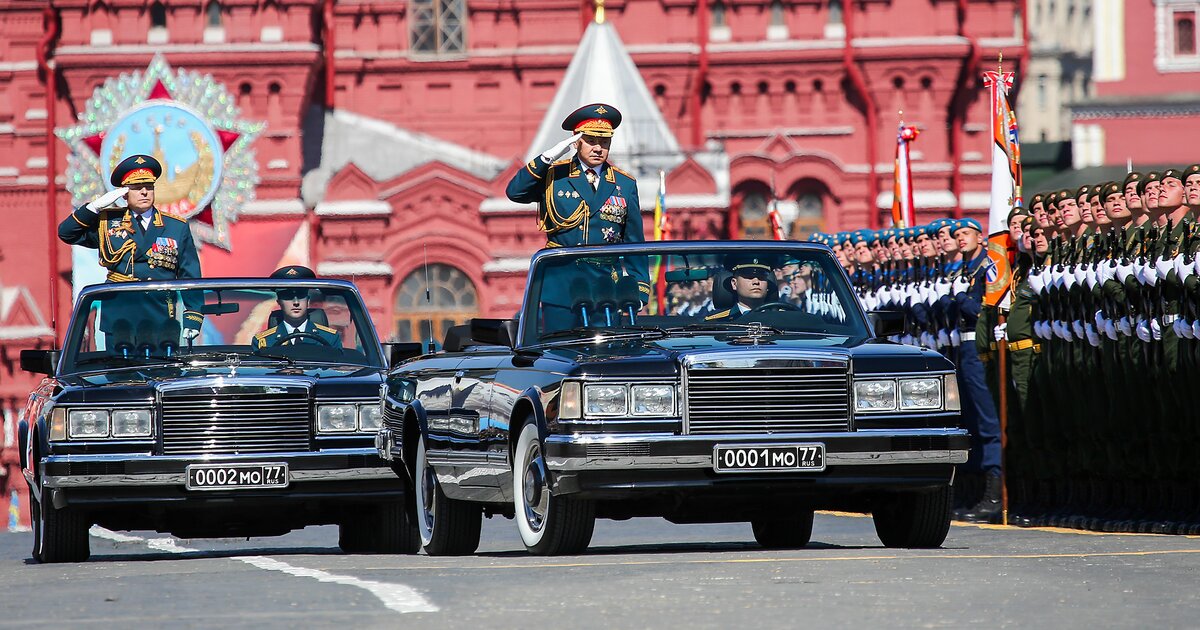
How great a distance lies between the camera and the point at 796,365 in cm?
1077

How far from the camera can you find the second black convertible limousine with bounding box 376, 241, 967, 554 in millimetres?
10656

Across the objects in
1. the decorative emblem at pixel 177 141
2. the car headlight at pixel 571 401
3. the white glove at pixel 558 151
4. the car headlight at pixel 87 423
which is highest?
the decorative emblem at pixel 177 141

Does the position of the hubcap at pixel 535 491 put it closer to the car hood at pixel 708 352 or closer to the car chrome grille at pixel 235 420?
the car hood at pixel 708 352

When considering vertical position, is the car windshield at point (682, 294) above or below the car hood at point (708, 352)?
above

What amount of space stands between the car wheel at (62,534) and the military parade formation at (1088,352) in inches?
219

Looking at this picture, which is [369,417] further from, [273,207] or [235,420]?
[273,207]

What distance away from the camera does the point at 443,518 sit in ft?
40.5

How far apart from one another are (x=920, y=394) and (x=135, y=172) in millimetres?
6981

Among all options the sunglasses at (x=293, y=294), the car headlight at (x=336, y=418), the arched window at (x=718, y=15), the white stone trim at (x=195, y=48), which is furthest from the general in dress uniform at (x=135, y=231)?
the arched window at (x=718, y=15)

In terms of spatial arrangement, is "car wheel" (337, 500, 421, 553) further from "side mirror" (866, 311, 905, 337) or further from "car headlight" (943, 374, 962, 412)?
"car headlight" (943, 374, 962, 412)

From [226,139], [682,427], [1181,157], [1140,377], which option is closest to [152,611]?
[682,427]

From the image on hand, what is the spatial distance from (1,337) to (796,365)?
42055 mm

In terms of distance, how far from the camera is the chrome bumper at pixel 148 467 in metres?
12.5

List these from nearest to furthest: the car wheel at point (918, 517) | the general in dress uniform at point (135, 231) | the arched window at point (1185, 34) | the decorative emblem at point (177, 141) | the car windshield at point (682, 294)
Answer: the car wheel at point (918, 517), the car windshield at point (682, 294), the general in dress uniform at point (135, 231), the decorative emblem at point (177, 141), the arched window at point (1185, 34)
